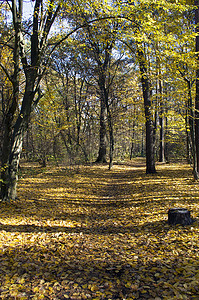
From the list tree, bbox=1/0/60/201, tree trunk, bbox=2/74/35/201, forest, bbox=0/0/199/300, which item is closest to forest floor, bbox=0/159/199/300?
forest, bbox=0/0/199/300

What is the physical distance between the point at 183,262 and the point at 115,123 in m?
13.6

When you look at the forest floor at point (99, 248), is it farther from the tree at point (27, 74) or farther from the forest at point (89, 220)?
the tree at point (27, 74)

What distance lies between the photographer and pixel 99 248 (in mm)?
4348

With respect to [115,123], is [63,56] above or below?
above

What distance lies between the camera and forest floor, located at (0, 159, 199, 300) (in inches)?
119

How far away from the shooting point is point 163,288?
2951 millimetres

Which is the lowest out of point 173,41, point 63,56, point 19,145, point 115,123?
point 19,145

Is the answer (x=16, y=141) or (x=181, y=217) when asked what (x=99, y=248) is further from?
(x=16, y=141)

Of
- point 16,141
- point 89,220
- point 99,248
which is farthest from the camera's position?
point 16,141

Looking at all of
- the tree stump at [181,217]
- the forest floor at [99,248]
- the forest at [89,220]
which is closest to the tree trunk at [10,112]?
the forest at [89,220]

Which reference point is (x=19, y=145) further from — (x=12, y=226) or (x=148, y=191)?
(x=148, y=191)

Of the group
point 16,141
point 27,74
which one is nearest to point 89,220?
point 16,141

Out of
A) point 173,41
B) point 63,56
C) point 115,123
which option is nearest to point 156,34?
point 173,41

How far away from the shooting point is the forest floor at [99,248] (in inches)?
119
